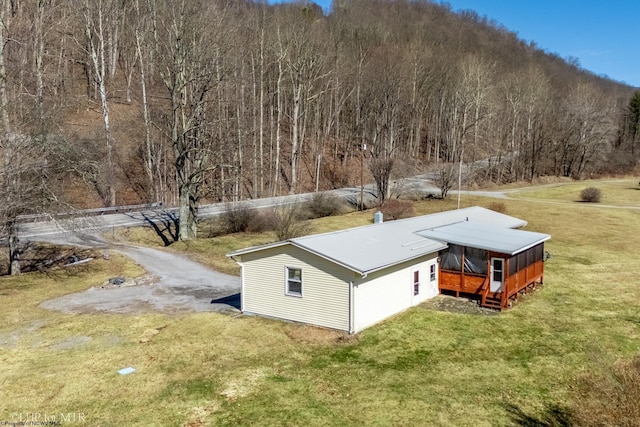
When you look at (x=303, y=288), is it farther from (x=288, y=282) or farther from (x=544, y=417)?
(x=544, y=417)

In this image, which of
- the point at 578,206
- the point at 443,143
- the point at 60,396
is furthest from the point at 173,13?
the point at 443,143

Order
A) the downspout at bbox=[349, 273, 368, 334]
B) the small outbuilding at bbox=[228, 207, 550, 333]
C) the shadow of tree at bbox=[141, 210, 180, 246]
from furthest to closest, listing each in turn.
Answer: the shadow of tree at bbox=[141, 210, 180, 246]
the small outbuilding at bbox=[228, 207, 550, 333]
the downspout at bbox=[349, 273, 368, 334]

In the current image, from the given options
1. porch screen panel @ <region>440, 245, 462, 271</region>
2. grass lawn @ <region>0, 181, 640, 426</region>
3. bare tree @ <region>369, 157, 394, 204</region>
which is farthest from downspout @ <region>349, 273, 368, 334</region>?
bare tree @ <region>369, 157, 394, 204</region>

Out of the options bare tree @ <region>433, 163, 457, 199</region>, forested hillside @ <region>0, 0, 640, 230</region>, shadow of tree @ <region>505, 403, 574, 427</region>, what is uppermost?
forested hillside @ <region>0, 0, 640, 230</region>

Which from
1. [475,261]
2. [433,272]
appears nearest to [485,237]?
[475,261]

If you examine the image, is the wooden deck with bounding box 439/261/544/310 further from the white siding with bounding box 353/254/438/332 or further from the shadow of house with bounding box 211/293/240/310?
the shadow of house with bounding box 211/293/240/310

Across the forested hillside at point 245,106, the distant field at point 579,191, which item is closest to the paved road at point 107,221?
the forested hillside at point 245,106

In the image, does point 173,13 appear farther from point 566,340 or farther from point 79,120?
point 566,340
